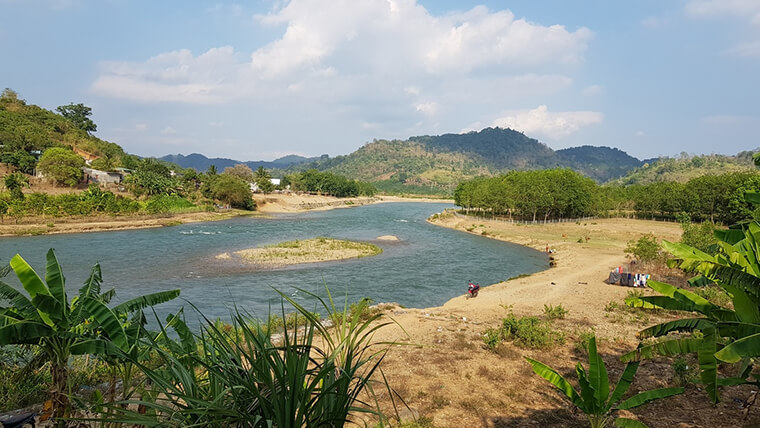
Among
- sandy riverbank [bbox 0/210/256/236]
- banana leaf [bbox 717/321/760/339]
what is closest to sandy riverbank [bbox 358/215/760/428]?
banana leaf [bbox 717/321/760/339]

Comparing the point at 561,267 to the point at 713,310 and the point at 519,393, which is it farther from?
the point at 713,310

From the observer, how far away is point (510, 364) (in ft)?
43.4

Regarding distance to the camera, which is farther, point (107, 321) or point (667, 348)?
point (667, 348)

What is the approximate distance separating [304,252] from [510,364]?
3214cm

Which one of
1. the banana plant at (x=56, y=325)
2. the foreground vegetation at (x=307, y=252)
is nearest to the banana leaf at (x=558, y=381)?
the banana plant at (x=56, y=325)

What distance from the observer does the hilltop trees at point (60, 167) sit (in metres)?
74.2

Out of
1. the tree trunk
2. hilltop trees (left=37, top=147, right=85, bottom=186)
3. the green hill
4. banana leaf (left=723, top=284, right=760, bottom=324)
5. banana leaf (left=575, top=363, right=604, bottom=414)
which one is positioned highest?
the green hill

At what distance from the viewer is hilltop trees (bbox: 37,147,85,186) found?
243 feet

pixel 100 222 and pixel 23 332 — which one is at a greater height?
pixel 23 332

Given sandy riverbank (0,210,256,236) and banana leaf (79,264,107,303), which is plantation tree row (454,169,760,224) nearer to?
sandy riverbank (0,210,256,236)

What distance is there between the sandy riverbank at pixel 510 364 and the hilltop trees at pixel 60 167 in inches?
3259

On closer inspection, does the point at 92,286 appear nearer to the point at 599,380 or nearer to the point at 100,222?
the point at 599,380

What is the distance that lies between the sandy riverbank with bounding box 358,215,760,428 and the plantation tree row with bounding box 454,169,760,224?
55.8 m

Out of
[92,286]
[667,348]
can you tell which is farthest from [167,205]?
[667,348]
